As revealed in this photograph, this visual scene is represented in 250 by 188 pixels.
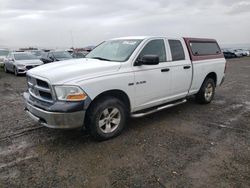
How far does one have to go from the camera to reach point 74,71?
3.65 m

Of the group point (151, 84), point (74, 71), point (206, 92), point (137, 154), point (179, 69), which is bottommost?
point (137, 154)

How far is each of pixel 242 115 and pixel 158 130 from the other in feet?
8.07

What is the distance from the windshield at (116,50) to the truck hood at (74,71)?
13.6 inches

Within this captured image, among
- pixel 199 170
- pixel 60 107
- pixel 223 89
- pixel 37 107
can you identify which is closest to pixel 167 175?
pixel 199 170

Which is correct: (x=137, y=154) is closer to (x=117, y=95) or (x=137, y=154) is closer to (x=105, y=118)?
(x=105, y=118)

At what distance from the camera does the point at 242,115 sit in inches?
217

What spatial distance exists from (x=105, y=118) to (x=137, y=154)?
87 cm

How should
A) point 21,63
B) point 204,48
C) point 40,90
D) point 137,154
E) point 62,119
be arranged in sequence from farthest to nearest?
point 21,63 → point 204,48 → point 40,90 → point 137,154 → point 62,119

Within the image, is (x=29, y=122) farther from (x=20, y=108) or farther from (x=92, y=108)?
(x=92, y=108)

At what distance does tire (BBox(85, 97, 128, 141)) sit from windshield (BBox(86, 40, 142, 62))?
924 millimetres

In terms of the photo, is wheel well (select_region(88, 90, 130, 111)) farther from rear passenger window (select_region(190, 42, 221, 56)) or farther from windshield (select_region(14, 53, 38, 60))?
windshield (select_region(14, 53, 38, 60))

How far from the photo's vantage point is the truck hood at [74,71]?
352 cm

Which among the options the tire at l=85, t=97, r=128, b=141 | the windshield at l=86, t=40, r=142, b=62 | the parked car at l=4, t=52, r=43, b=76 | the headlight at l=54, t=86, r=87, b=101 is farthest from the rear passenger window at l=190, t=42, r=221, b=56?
the parked car at l=4, t=52, r=43, b=76

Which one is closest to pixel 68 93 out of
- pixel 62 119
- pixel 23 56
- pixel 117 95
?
pixel 62 119
